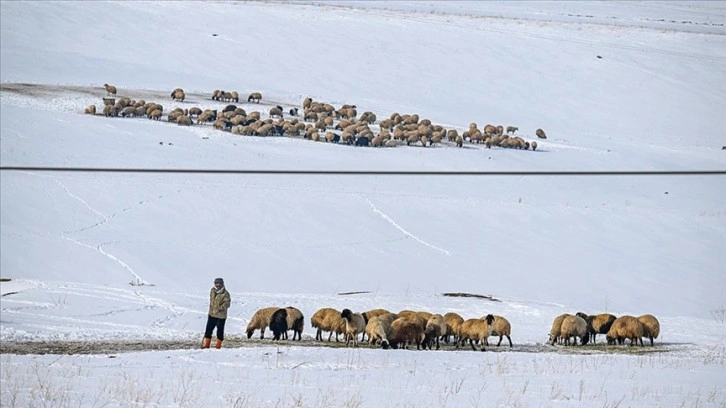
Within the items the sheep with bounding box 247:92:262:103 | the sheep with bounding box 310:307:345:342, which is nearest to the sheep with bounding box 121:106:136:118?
the sheep with bounding box 247:92:262:103

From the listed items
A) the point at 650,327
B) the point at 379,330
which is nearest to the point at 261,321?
the point at 379,330

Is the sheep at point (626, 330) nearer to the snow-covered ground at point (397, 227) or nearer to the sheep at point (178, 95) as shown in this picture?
the snow-covered ground at point (397, 227)

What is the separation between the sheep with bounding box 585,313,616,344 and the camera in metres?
20.6

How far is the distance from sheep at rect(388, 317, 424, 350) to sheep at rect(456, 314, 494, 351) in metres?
1.16

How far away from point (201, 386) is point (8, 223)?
16.6 meters

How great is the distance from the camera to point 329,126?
154ft

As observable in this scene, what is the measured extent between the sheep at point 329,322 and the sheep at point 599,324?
5.08 m

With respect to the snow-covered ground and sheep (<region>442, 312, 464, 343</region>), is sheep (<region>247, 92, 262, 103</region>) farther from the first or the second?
sheep (<region>442, 312, 464, 343</region>)

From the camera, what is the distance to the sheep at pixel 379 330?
18.2 meters

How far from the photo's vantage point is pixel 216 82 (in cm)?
5850

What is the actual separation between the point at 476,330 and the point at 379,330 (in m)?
1.94

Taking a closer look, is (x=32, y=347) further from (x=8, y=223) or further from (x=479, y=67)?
(x=479, y=67)

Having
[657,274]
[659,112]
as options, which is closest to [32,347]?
[657,274]

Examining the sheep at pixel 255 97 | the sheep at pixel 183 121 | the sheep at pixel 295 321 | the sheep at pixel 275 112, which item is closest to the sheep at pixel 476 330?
the sheep at pixel 295 321
